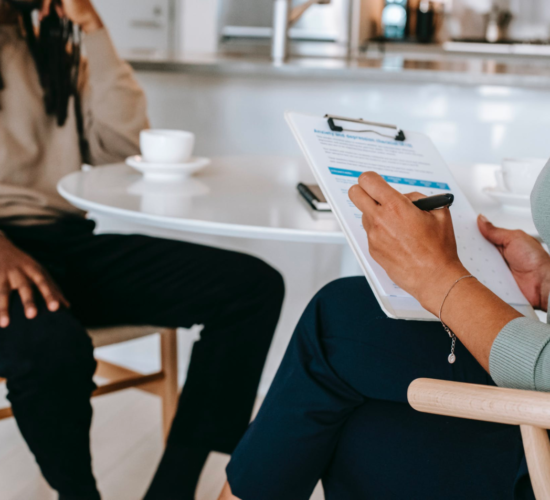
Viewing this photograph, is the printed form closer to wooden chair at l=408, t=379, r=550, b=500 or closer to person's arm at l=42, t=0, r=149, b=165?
wooden chair at l=408, t=379, r=550, b=500

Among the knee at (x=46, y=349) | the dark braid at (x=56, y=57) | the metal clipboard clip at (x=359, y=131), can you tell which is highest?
the dark braid at (x=56, y=57)

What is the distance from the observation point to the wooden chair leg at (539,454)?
0.48 m

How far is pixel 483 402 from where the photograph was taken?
48 cm

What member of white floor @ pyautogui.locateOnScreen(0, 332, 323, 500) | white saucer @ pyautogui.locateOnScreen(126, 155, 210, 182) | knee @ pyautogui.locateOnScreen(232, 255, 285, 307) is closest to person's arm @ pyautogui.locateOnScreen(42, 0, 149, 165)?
white saucer @ pyautogui.locateOnScreen(126, 155, 210, 182)

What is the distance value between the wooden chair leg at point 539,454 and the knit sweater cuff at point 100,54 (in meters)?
1.11

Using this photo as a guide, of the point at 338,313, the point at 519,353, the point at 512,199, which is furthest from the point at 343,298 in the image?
the point at 512,199

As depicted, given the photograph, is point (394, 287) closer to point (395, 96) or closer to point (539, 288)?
point (539, 288)

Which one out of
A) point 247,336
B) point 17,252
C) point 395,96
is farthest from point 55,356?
point 395,96

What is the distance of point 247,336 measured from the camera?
1206 millimetres

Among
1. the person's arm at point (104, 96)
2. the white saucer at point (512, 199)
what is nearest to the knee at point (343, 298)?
the white saucer at point (512, 199)

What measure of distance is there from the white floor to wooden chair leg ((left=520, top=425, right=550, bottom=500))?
0.96 meters

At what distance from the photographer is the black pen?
0.63 metres

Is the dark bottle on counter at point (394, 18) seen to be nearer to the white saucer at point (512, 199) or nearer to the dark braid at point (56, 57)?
the dark braid at point (56, 57)

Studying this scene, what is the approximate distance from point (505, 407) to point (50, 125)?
1082 mm
